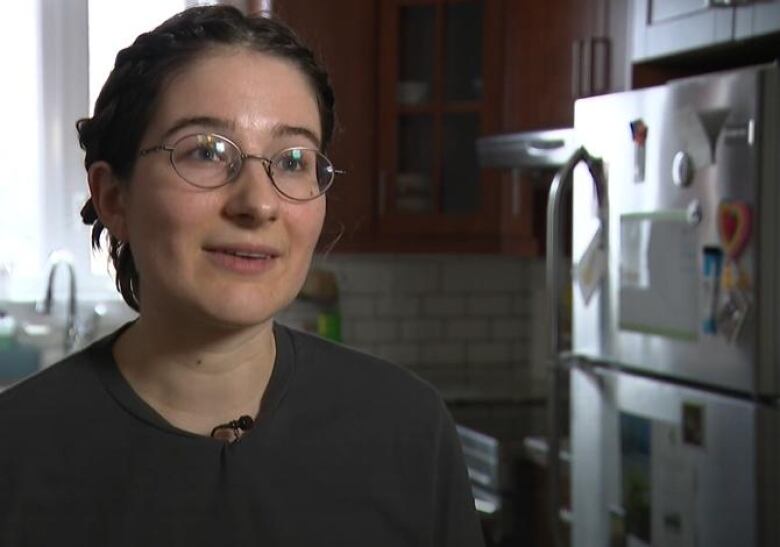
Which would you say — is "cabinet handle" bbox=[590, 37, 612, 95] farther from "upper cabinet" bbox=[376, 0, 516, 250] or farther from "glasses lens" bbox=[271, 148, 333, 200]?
"glasses lens" bbox=[271, 148, 333, 200]

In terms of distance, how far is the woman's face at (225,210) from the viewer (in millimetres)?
1052

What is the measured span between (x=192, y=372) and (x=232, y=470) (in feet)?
0.34

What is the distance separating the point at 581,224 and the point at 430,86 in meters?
1.29

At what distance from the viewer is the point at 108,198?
1164 millimetres

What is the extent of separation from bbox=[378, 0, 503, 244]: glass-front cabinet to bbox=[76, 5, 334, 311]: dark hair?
255 centimetres

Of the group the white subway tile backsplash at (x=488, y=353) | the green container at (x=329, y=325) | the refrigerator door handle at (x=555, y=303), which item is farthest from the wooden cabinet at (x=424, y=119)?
the refrigerator door handle at (x=555, y=303)

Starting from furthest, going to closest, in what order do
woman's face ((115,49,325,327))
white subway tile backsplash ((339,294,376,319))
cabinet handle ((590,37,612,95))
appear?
1. white subway tile backsplash ((339,294,376,319))
2. cabinet handle ((590,37,612,95))
3. woman's face ((115,49,325,327))

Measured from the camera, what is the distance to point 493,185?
372 cm

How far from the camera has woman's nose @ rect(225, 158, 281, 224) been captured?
1.05 metres

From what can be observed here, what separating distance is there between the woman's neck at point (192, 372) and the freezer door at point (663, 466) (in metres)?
1.23

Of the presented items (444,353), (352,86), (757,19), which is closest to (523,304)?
(444,353)

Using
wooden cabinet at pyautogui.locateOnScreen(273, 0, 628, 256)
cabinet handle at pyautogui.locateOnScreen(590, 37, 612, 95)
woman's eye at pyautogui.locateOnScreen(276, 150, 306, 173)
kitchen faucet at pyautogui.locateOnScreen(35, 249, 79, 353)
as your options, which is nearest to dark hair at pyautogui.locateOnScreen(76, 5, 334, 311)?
woman's eye at pyautogui.locateOnScreen(276, 150, 306, 173)

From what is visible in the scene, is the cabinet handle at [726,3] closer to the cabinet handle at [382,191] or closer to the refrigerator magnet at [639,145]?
the refrigerator magnet at [639,145]

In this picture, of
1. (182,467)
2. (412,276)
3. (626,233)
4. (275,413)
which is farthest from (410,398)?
(412,276)
